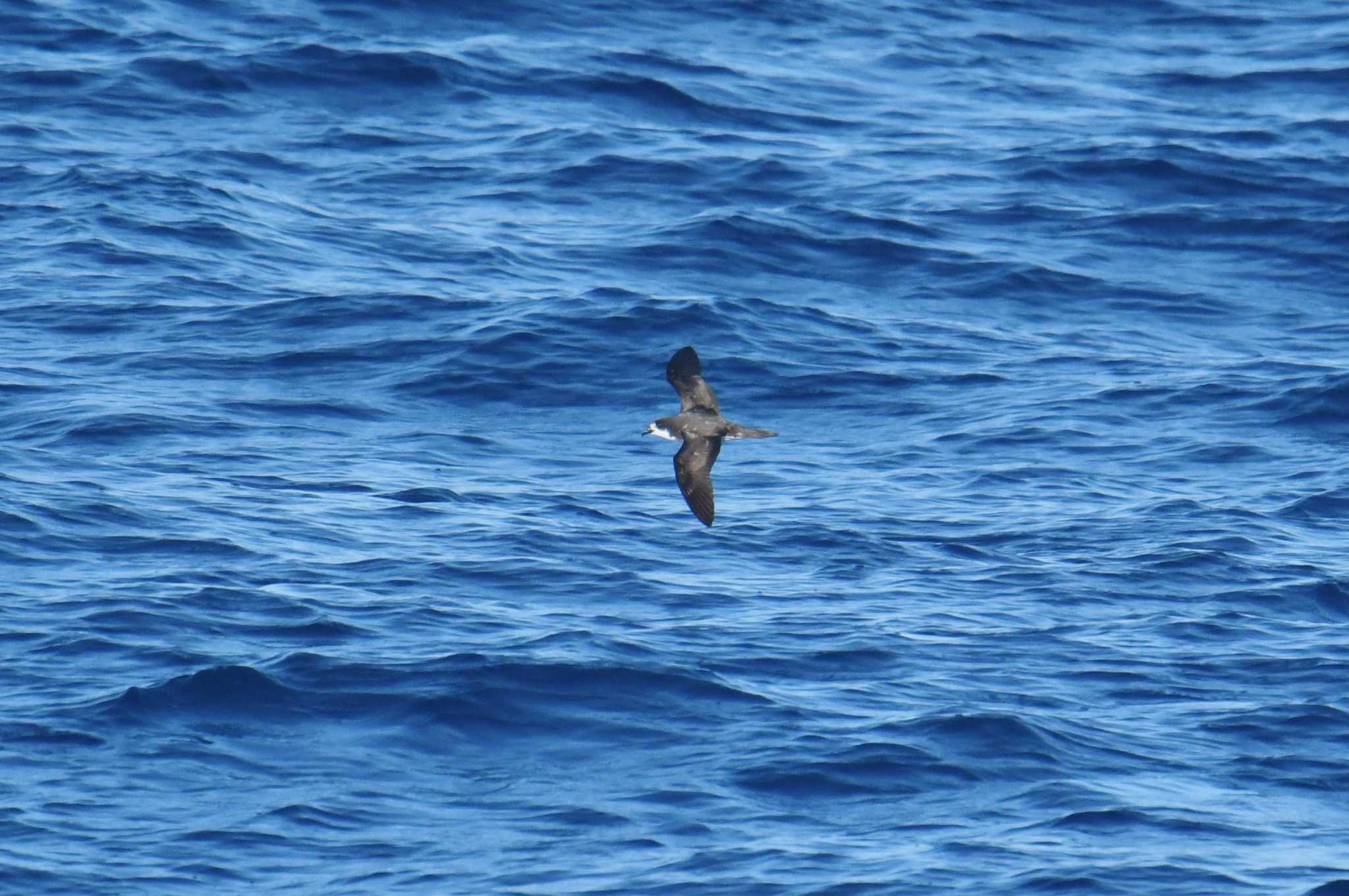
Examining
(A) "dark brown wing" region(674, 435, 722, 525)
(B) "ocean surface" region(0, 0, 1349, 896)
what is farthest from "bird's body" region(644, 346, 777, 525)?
(B) "ocean surface" region(0, 0, 1349, 896)

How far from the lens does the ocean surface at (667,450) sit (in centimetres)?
1249

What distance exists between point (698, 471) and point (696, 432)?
21.2 inches

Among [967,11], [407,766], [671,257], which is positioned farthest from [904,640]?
[967,11]

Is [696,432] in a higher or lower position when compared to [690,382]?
lower

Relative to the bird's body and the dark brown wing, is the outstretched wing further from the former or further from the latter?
the dark brown wing

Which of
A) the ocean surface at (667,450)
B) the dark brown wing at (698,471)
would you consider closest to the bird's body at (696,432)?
the dark brown wing at (698,471)

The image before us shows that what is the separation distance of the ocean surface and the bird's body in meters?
1.17

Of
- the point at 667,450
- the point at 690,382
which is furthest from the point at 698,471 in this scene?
the point at 667,450

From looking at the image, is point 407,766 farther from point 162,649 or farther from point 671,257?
point 671,257

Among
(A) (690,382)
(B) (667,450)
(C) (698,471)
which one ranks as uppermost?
(A) (690,382)

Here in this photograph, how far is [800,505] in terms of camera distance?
54.0ft

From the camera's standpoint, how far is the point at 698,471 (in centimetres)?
1361

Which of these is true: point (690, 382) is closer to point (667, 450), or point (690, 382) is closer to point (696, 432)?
point (696, 432)

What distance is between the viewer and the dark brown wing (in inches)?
521
